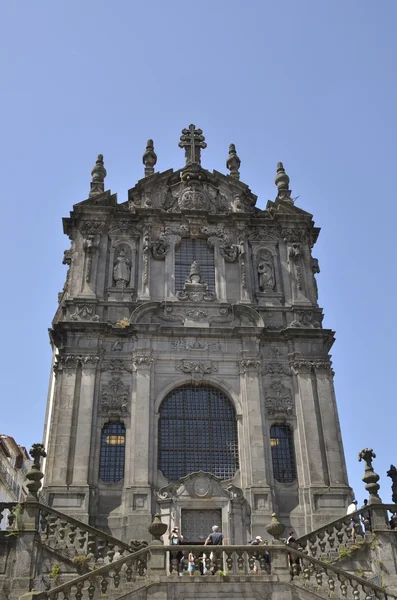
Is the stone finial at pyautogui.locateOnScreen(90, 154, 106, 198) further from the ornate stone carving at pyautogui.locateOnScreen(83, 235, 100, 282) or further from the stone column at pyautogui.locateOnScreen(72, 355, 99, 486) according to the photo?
the stone column at pyautogui.locateOnScreen(72, 355, 99, 486)

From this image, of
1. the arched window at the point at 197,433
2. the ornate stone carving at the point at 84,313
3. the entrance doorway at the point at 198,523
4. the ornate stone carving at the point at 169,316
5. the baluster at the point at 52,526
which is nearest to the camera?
the baluster at the point at 52,526

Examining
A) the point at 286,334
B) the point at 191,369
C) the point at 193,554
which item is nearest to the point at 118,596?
the point at 193,554

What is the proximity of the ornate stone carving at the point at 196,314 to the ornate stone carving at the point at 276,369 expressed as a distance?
3.03 metres

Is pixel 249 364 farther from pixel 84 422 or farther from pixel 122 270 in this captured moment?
pixel 122 270

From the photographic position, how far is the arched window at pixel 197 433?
22.5 meters

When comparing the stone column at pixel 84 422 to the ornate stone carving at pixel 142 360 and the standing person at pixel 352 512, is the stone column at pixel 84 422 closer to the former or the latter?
the ornate stone carving at pixel 142 360

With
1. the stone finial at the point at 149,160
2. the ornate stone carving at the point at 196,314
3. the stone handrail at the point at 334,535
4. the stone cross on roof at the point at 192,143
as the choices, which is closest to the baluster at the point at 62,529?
the stone handrail at the point at 334,535

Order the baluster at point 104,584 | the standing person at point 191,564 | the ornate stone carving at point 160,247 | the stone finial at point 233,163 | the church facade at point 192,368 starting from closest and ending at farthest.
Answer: the baluster at point 104,584 < the standing person at point 191,564 < the church facade at point 192,368 < the ornate stone carving at point 160,247 < the stone finial at point 233,163

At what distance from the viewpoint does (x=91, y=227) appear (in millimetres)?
26922

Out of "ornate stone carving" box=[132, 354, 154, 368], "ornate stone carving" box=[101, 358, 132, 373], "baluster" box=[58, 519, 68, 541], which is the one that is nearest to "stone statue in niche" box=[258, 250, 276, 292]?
"ornate stone carving" box=[132, 354, 154, 368]

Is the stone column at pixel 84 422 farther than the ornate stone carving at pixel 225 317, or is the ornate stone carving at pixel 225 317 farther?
the ornate stone carving at pixel 225 317

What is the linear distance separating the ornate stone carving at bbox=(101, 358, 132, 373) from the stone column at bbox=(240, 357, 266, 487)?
414cm

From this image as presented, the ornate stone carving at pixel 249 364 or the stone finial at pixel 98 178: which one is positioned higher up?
the stone finial at pixel 98 178

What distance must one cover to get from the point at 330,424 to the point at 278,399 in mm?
2006
